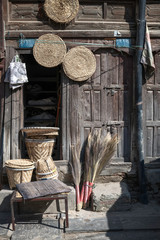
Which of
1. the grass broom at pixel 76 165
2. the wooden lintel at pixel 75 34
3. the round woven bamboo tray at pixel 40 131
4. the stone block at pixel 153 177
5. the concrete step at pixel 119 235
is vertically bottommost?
the concrete step at pixel 119 235

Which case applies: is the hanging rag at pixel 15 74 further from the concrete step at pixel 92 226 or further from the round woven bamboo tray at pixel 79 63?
the concrete step at pixel 92 226

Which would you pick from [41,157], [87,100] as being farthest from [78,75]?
[41,157]

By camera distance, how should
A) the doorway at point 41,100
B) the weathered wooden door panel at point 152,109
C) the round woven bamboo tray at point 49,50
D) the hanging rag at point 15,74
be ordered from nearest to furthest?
the hanging rag at point 15,74
the round woven bamboo tray at point 49,50
the weathered wooden door panel at point 152,109
the doorway at point 41,100

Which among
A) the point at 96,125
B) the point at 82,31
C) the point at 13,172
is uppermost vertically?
the point at 82,31

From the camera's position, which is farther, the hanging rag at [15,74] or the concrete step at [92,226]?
the hanging rag at [15,74]

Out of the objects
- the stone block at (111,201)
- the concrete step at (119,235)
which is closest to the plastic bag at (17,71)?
the stone block at (111,201)

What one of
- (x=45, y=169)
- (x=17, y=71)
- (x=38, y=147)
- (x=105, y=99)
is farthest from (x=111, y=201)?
(x=17, y=71)

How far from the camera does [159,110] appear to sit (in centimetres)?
541

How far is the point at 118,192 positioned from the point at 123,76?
7.66ft

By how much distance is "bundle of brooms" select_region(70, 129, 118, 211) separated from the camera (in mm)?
5105

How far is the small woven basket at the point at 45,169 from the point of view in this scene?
4711mm

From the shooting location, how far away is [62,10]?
5.10 m

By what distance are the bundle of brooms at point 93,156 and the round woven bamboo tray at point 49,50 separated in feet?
5.42

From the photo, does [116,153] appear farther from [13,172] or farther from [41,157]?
[13,172]
